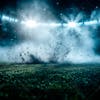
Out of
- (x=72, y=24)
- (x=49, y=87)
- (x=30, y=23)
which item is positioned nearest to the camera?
(x=49, y=87)

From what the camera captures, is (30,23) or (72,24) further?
(30,23)

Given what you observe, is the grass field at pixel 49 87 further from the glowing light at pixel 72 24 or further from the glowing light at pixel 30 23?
the glowing light at pixel 30 23

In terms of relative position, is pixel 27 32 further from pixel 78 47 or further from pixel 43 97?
pixel 43 97

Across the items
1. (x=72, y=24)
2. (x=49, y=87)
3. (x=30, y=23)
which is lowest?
(x=49, y=87)

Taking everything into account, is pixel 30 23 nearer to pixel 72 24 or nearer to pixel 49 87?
pixel 72 24

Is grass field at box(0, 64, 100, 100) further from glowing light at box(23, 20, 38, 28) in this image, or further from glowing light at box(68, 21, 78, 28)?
glowing light at box(23, 20, 38, 28)

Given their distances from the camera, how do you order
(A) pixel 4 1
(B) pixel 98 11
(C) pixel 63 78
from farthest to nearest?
(B) pixel 98 11
(A) pixel 4 1
(C) pixel 63 78

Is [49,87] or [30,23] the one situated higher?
[30,23]

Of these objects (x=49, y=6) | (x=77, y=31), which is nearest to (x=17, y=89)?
(x=49, y=6)

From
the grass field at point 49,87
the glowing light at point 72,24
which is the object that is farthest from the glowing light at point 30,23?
the grass field at point 49,87

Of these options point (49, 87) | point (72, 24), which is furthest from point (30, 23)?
point (49, 87)

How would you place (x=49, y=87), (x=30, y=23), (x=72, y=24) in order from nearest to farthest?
(x=49, y=87) → (x=72, y=24) → (x=30, y=23)
